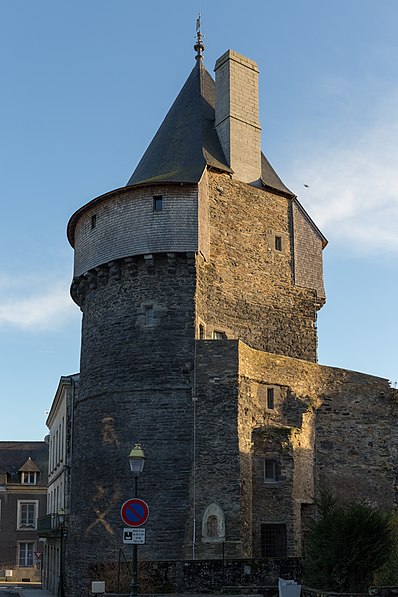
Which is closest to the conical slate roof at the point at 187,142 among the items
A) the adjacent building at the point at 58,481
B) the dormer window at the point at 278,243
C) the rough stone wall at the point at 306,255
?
the dormer window at the point at 278,243

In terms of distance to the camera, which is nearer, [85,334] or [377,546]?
[377,546]

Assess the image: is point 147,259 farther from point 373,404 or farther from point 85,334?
point 373,404

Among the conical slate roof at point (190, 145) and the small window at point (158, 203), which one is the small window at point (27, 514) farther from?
the small window at point (158, 203)

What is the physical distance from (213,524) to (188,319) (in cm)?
617

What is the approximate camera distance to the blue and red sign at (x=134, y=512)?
14.3 m

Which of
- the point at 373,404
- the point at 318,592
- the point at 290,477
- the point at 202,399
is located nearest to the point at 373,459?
the point at 373,404

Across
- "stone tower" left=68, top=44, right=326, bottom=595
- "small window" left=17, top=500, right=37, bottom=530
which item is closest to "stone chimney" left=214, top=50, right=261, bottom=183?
"stone tower" left=68, top=44, right=326, bottom=595

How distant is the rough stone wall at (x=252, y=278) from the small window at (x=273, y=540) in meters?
6.20

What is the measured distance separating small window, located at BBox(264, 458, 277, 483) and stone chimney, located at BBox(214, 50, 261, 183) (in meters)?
10.0

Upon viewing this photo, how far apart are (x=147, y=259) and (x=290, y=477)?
7982 millimetres

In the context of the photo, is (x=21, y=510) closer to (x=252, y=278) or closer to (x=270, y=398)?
(x=252, y=278)

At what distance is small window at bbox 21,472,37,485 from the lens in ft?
169

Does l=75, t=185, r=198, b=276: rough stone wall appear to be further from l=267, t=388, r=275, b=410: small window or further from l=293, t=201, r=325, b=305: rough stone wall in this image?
l=293, t=201, r=325, b=305: rough stone wall

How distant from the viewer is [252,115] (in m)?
30.4
